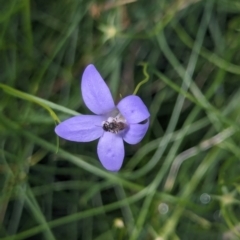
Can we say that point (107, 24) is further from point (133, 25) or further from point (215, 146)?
point (215, 146)

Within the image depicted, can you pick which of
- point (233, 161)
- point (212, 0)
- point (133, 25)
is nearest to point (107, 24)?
point (133, 25)

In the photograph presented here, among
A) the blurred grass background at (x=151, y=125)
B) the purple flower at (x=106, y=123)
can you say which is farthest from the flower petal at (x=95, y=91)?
the blurred grass background at (x=151, y=125)

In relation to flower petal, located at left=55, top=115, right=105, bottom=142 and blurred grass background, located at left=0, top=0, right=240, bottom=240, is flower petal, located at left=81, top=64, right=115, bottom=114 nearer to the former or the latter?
flower petal, located at left=55, top=115, right=105, bottom=142

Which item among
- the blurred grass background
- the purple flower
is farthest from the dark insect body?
the blurred grass background

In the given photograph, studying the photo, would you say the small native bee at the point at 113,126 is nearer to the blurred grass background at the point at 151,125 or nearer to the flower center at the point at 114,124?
the flower center at the point at 114,124

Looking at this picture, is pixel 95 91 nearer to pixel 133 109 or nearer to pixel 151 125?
pixel 133 109

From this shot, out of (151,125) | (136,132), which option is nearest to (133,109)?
(136,132)
